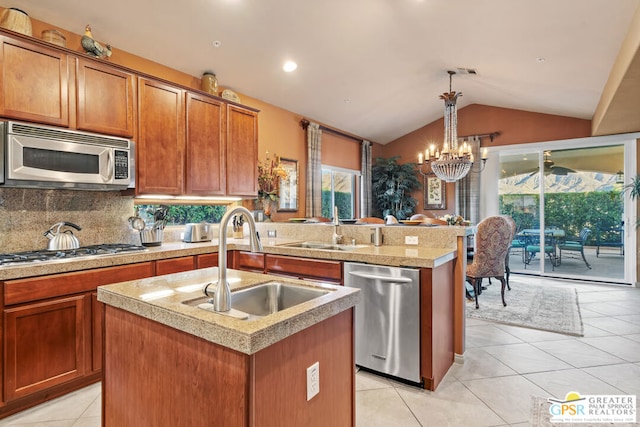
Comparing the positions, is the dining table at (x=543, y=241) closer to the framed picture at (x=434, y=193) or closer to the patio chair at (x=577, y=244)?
the patio chair at (x=577, y=244)

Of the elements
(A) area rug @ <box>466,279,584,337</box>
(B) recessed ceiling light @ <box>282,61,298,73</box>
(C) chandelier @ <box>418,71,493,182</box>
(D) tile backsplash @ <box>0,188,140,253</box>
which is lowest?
(A) area rug @ <box>466,279,584,337</box>

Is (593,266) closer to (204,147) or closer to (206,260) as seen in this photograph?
(206,260)

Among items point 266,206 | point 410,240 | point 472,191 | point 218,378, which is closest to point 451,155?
point 472,191

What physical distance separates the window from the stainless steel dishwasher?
371 centimetres

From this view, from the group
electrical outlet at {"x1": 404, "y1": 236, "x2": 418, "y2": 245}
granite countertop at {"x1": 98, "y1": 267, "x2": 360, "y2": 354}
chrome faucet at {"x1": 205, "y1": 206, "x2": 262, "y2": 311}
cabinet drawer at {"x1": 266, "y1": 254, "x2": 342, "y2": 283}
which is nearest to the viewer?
granite countertop at {"x1": 98, "y1": 267, "x2": 360, "y2": 354}

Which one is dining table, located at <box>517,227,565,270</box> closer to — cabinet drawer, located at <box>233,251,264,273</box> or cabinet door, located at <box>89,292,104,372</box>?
cabinet drawer, located at <box>233,251,264,273</box>

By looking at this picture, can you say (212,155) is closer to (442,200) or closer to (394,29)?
(394,29)

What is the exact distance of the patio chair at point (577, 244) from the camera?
18.9ft

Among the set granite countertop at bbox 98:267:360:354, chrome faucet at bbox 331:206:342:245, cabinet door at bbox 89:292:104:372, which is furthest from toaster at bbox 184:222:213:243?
granite countertop at bbox 98:267:360:354

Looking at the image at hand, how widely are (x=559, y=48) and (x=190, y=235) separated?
4.31 m

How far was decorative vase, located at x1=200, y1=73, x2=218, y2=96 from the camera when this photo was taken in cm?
371

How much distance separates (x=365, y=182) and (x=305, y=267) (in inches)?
178

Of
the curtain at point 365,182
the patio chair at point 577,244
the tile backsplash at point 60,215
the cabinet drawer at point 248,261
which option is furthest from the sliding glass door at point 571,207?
the tile backsplash at point 60,215

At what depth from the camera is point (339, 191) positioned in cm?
657
